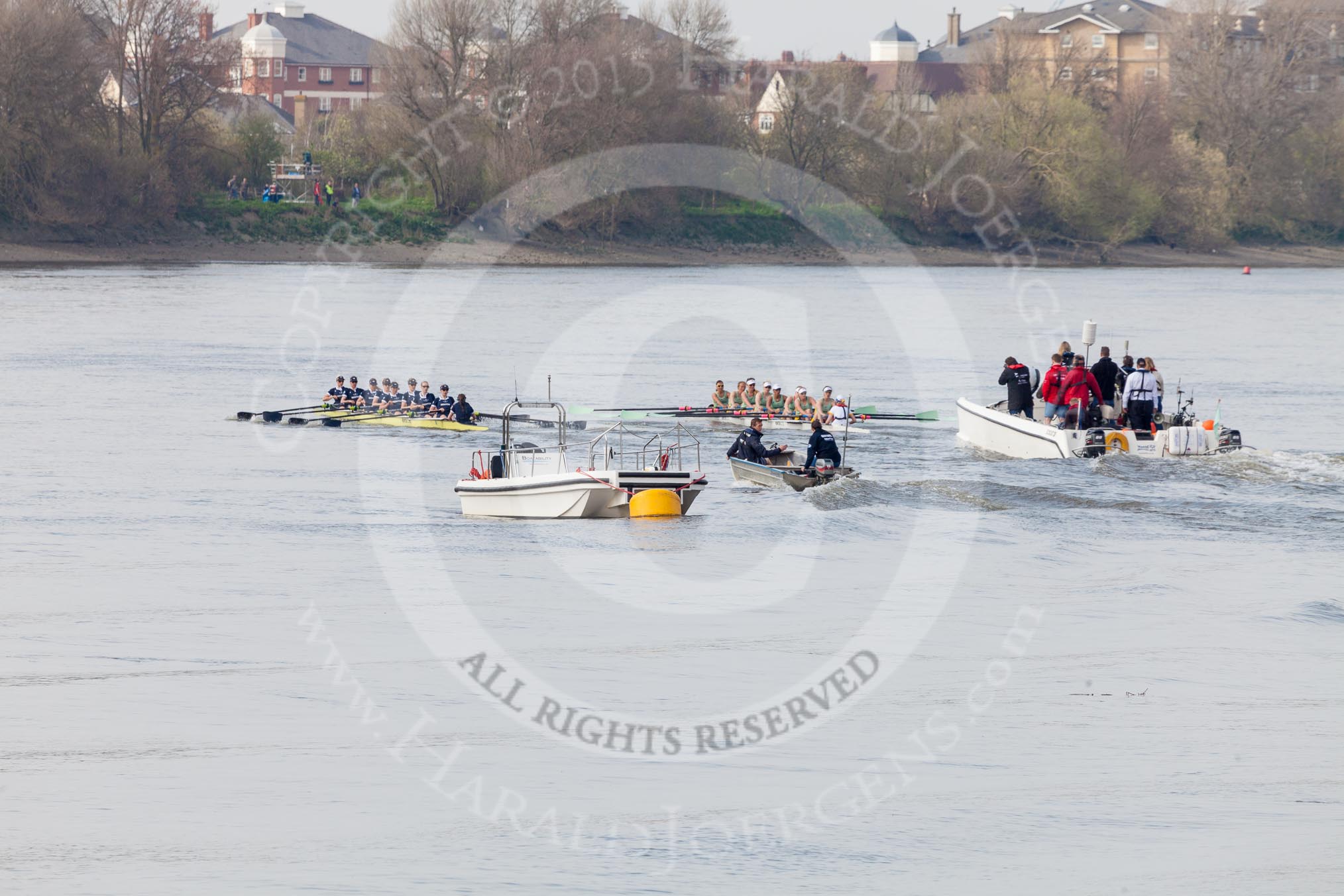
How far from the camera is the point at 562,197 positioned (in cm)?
9319

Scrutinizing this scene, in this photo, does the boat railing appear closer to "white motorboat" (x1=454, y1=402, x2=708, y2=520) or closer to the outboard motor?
"white motorboat" (x1=454, y1=402, x2=708, y2=520)

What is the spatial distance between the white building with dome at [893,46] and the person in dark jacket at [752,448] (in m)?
119

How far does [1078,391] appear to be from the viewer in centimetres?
3500

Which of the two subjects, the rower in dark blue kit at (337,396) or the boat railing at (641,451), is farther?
the rower in dark blue kit at (337,396)

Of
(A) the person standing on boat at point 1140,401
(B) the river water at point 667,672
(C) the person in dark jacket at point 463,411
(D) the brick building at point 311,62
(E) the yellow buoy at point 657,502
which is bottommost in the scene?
(B) the river water at point 667,672

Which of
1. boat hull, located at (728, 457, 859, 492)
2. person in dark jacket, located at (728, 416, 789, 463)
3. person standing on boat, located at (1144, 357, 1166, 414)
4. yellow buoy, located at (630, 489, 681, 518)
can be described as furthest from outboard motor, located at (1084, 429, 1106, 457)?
yellow buoy, located at (630, 489, 681, 518)

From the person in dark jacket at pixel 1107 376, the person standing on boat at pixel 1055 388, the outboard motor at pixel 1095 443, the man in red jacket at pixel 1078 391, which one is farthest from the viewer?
the person in dark jacket at pixel 1107 376

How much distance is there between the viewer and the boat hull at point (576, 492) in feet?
98.3

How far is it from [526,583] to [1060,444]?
46.4 ft

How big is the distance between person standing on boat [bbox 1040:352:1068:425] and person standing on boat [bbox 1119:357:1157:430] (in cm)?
127

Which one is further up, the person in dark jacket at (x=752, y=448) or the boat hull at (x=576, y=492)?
the person in dark jacket at (x=752, y=448)

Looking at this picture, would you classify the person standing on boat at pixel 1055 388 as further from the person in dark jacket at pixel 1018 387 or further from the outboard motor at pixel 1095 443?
the outboard motor at pixel 1095 443

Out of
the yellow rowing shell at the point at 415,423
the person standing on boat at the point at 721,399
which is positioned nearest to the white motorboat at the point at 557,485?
the yellow rowing shell at the point at 415,423

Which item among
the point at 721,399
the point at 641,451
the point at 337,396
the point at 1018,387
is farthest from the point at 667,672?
the point at 337,396
